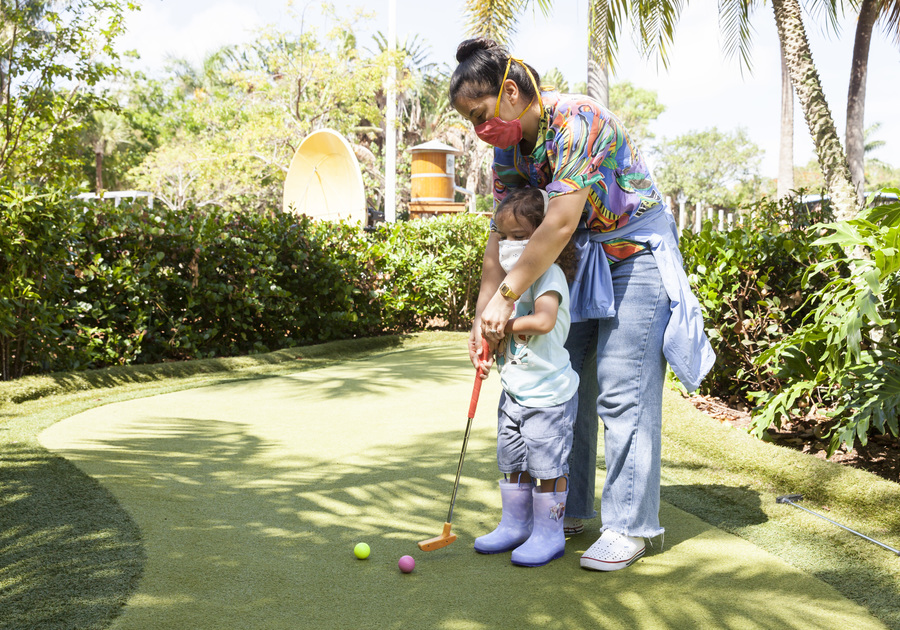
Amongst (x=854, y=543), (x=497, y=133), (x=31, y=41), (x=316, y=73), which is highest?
(x=316, y=73)

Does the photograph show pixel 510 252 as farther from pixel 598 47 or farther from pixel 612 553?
pixel 598 47

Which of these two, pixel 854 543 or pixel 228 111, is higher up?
pixel 228 111

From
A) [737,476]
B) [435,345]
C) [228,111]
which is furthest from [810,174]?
[737,476]

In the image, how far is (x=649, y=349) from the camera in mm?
2598

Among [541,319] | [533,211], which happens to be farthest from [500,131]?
[541,319]

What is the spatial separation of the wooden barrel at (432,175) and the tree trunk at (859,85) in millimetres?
8619

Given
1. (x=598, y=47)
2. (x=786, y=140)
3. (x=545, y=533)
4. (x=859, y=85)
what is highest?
(x=786, y=140)

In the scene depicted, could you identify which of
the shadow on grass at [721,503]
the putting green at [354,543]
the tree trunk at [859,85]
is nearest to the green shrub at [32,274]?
the putting green at [354,543]

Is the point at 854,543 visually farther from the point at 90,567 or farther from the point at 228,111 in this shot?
the point at 228,111

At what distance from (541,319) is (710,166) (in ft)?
195

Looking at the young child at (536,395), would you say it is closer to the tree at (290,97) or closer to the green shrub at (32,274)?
the green shrub at (32,274)

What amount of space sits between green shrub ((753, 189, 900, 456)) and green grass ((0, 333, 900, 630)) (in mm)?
304

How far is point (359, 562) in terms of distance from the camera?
2562 mm

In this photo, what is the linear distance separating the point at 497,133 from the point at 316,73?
767 inches
